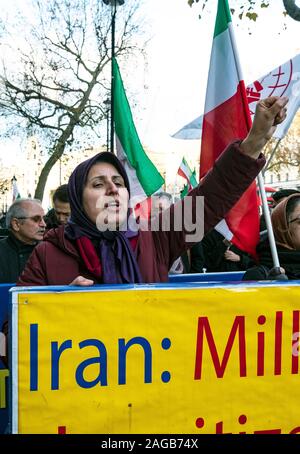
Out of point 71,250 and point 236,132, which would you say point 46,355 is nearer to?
point 71,250

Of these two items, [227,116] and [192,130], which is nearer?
[227,116]

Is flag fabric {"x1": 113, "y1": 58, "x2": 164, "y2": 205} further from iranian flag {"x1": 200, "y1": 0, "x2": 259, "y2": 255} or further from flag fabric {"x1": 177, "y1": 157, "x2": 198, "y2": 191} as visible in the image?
flag fabric {"x1": 177, "y1": 157, "x2": 198, "y2": 191}

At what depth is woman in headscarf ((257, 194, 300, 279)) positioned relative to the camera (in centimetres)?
283

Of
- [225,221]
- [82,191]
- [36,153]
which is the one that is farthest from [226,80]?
[36,153]

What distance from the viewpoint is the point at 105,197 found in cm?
220

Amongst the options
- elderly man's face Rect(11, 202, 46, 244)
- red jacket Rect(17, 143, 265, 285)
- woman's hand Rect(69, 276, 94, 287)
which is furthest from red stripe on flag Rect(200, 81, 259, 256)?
elderly man's face Rect(11, 202, 46, 244)

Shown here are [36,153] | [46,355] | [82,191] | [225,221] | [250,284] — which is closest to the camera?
[46,355]

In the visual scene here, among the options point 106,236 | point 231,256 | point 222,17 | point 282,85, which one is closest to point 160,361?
point 106,236

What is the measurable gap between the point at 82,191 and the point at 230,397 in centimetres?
103

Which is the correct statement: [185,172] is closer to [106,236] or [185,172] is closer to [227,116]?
Result: [227,116]

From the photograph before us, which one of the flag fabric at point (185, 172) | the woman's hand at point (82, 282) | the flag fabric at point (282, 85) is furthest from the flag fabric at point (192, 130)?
the flag fabric at point (185, 172)

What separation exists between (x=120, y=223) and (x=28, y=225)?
6.54 ft

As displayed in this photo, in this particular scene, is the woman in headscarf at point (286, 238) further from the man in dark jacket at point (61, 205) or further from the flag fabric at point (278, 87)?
the man in dark jacket at point (61, 205)

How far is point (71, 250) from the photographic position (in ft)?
6.75
